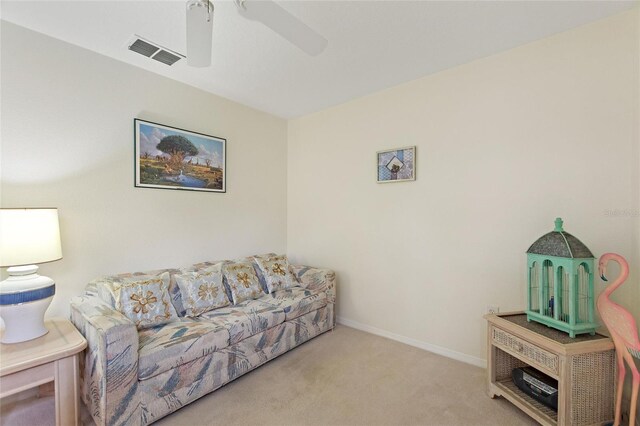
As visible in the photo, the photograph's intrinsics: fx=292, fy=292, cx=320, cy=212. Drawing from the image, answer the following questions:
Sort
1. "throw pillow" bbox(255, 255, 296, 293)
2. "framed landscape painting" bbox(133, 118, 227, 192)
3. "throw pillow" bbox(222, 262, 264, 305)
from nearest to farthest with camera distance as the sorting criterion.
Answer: "framed landscape painting" bbox(133, 118, 227, 192), "throw pillow" bbox(222, 262, 264, 305), "throw pillow" bbox(255, 255, 296, 293)

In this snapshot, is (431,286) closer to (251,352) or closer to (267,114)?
(251,352)

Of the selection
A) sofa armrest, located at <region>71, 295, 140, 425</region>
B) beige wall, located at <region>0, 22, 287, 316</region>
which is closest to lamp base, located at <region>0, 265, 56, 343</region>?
sofa armrest, located at <region>71, 295, 140, 425</region>

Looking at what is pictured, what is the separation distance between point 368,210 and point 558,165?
1.62 metres

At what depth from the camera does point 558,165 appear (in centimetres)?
209

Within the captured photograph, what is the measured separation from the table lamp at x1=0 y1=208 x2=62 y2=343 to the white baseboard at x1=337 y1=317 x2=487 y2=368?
8.55ft

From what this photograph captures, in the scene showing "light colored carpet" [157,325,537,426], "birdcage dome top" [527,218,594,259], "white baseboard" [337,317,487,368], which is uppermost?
"birdcage dome top" [527,218,594,259]

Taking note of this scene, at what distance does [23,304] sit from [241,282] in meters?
1.45

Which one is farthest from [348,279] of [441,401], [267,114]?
[267,114]

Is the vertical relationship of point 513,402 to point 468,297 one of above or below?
below

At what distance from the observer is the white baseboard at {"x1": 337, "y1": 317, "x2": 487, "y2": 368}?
2.46m

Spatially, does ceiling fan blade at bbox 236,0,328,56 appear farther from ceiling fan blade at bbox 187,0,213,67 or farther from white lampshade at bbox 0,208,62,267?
white lampshade at bbox 0,208,62,267

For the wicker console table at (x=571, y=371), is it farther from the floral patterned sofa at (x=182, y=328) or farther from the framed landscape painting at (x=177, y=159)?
the framed landscape painting at (x=177, y=159)

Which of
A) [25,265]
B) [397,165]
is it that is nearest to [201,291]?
[25,265]

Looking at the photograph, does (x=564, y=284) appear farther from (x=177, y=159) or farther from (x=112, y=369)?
(x=177, y=159)
